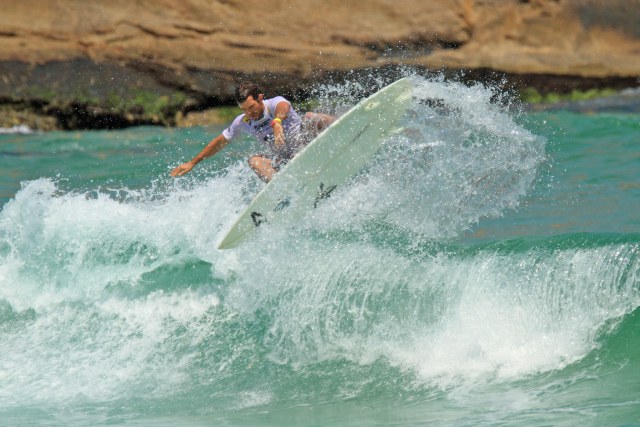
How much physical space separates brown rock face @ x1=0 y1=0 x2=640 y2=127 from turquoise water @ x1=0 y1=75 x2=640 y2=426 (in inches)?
343

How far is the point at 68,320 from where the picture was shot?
27.7ft

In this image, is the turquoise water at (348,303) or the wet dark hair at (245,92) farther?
the wet dark hair at (245,92)

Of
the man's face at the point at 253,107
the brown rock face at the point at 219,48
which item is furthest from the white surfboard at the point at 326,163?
the brown rock face at the point at 219,48

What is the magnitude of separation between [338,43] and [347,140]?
434 inches

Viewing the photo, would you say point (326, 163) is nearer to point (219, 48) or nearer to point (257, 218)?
point (257, 218)

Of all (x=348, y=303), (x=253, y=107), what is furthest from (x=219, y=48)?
(x=348, y=303)

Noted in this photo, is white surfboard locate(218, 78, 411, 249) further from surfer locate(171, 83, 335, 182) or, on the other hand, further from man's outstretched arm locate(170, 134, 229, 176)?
man's outstretched arm locate(170, 134, 229, 176)

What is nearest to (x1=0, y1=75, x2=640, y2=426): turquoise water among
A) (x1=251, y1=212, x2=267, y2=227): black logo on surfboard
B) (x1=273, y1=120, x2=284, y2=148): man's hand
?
(x1=251, y1=212, x2=267, y2=227): black logo on surfboard

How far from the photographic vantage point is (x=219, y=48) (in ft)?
61.3

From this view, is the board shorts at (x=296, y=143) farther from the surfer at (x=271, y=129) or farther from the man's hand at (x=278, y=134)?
the man's hand at (x=278, y=134)

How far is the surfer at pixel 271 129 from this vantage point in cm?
830

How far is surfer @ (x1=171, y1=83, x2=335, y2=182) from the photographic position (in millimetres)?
8297

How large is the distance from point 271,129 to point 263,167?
346mm

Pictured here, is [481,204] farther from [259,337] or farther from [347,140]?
[259,337]
